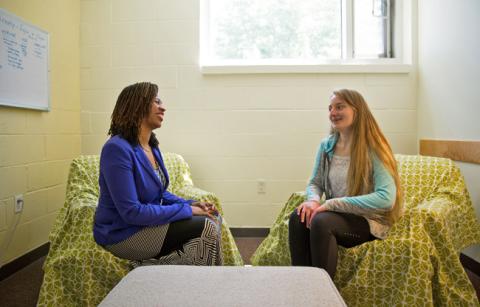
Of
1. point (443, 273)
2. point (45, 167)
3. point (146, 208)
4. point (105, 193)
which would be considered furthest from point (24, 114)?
point (443, 273)

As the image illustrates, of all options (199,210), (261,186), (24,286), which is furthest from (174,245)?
(261,186)

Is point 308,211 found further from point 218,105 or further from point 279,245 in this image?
point 218,105

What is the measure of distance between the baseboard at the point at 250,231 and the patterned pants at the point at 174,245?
1.46 m

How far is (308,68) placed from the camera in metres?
2.90

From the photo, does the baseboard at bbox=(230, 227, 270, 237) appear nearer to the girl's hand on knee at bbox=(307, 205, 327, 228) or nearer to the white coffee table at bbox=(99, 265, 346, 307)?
the girl's hand on knee at bbox=(307, 205, 327, 228)

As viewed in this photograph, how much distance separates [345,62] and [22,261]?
2893 millimetres

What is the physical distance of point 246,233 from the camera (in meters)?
3.03

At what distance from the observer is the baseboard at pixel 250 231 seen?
3021mm

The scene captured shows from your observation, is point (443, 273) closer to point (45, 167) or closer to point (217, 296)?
point (217, 296)

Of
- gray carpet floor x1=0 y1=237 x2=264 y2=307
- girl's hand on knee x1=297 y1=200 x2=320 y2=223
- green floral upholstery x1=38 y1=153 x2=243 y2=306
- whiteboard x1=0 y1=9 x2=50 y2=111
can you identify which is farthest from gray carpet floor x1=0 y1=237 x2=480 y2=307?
whiteboard x1=0 y1=9 x2=50 y2=111

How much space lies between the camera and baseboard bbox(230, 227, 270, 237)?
9.91 feet

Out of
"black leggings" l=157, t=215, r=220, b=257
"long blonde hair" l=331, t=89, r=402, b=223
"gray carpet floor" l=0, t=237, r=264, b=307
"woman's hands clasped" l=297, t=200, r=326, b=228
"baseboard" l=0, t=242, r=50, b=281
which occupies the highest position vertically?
"long blonde hair" l=331, t=89, r=402, b=223

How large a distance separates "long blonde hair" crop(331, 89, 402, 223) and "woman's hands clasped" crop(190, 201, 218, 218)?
0.69m

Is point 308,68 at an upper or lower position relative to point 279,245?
upper
